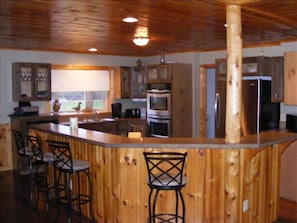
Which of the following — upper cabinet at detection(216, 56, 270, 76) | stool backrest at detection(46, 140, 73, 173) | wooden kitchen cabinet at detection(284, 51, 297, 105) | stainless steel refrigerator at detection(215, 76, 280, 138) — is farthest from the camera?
upper cabinet at detection(216, 56, 270, 76)

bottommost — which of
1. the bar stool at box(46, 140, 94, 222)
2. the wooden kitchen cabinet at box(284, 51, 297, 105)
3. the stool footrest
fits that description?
the stool footrest

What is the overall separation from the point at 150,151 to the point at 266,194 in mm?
1534

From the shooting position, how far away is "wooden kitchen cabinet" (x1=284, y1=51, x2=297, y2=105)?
513 cm

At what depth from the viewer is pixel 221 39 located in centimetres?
580

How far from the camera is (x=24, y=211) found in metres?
4.70

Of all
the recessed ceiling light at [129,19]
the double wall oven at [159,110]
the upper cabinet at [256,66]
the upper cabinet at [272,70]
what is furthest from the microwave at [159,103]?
the recessed ceiling light at [129,19]

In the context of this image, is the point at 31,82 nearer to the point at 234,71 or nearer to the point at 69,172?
the point at 69,172

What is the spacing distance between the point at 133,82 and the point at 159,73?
111 centimetres

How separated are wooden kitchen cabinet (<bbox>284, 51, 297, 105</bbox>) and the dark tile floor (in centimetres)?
336

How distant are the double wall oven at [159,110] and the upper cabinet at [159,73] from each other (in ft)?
0.36

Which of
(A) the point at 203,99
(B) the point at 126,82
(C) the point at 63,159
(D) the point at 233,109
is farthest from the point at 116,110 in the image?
(D) the point at 233,109

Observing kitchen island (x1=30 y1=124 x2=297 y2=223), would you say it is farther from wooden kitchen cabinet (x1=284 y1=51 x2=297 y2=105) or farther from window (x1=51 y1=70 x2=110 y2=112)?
window (x1=51 y1=70 x2=110 y2=112)

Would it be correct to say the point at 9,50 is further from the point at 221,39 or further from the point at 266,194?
the point at 266,194

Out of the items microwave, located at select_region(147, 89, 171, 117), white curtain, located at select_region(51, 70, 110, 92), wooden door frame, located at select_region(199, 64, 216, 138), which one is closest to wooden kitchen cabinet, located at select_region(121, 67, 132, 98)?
white curtain, located at select_region(51, 70, 110, 92)
